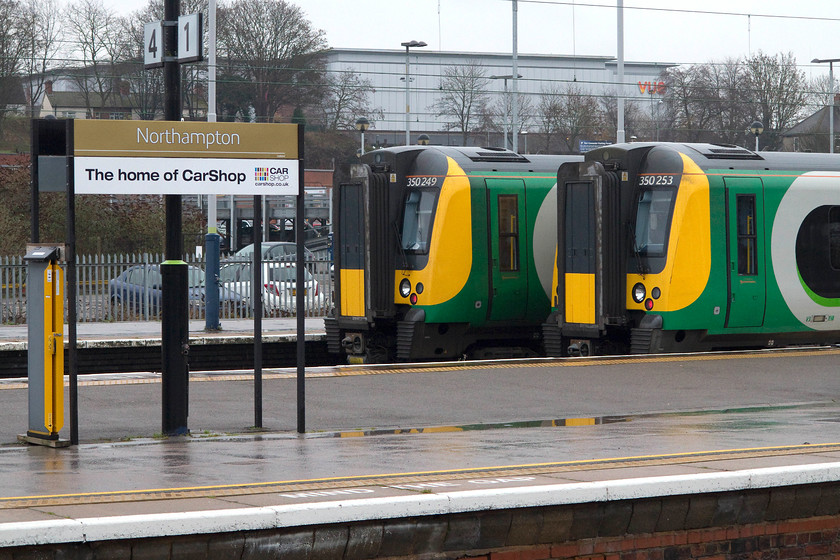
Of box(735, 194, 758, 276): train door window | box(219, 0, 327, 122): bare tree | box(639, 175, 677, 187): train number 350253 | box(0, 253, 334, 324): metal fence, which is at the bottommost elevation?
box(0, 253, 334, 324): metal fence

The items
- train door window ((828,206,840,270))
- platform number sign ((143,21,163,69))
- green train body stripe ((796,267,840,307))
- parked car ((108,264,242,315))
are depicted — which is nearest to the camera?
platform number sign ((143,21,163,69))

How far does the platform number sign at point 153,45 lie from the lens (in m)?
10.1

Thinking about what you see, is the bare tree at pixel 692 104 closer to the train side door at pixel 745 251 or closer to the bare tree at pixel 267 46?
the bare tree at pixel 267 46

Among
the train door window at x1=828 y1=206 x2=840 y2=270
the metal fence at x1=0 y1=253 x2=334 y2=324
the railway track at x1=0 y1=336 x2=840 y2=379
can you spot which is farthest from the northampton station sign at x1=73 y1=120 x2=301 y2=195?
the metal fence at x1=0 y1=253 x2=334 y2=324

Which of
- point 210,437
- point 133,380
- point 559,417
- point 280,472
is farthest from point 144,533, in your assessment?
point 133,380

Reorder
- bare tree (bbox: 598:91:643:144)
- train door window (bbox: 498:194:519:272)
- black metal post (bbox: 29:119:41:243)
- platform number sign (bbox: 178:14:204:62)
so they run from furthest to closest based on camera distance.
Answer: bare tree (bbox: 598:91:643:144)
train door window (bbox: 498:194:519:272)
platform number sign (bbox: 178:14:204:62)
black metal post (bbox: 29:119:41:243)

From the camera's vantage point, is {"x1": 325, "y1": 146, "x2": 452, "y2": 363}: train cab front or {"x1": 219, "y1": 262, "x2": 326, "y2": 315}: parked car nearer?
{"x1": 325, "y1": 146, "x2": 452, "y2": 363}: train cab front

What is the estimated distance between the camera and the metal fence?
2388cm

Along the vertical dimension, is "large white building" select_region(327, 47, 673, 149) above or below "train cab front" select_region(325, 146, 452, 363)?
above

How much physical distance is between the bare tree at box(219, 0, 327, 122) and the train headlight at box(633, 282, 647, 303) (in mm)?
47796

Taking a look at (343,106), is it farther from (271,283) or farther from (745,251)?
(745,251)

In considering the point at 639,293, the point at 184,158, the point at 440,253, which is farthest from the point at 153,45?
the point at 639,293

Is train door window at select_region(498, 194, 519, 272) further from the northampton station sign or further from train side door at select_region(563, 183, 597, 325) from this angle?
the northampton station sign

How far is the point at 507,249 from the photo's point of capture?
1811 centimetres
